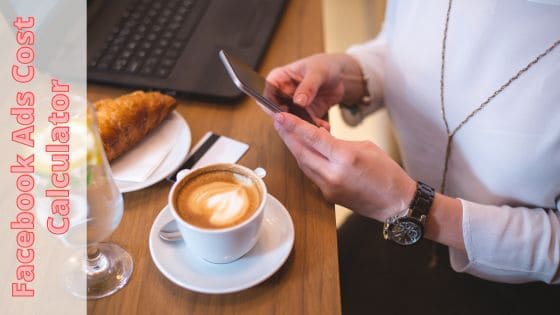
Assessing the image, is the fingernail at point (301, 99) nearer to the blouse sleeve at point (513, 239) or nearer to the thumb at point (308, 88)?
the thumb at point (308, 88)

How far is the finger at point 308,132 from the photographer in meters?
0.56

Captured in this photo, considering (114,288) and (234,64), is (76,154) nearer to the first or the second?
(114,288)

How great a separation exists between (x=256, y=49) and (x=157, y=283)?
1.48 ft

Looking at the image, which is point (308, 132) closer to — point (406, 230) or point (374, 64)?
point (406, 230)

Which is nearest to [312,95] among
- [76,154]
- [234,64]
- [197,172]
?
[234,64]

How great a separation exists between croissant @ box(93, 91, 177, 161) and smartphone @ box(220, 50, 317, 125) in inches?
4.3

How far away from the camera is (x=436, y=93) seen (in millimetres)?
699

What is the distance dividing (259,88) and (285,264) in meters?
0.25

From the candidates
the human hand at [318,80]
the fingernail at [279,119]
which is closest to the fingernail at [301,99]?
the human hand at [318,80]

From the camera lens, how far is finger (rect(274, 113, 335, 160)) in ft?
1.85

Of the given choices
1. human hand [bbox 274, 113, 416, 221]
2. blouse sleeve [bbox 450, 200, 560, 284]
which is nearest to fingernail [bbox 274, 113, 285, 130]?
human hand [bbox 274, 113, 416, 221]

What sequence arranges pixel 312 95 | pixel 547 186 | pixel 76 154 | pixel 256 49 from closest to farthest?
pixel 76 154 → pixel 547 186 → pixel 312 95 → pixel 256 49

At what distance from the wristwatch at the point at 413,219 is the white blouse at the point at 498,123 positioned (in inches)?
2.0

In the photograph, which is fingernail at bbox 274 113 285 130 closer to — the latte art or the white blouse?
the latte art
